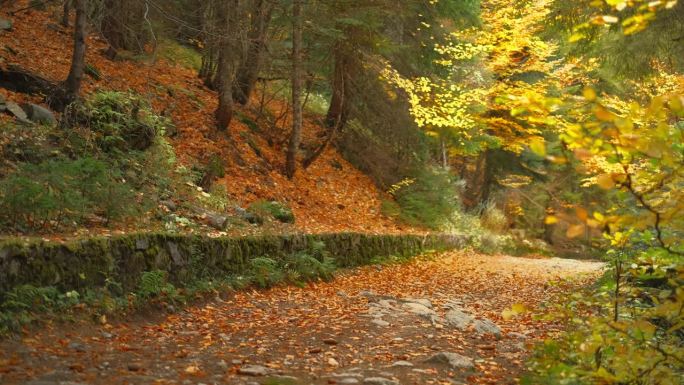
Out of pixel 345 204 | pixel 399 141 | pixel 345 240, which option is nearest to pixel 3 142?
pixel 345 240

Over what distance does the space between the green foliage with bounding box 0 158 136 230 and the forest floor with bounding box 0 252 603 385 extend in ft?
4.83

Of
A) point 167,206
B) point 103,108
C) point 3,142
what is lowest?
point 167,206

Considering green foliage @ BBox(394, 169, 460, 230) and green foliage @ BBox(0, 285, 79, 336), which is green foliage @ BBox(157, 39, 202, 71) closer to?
green foliage @ BBox(394, 169, 460, 230)

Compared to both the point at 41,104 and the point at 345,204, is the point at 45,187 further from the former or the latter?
the point at 345,204

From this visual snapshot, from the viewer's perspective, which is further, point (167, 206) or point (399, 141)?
point (399, 141)

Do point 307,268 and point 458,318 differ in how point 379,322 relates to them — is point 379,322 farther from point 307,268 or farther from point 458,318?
point 307,268

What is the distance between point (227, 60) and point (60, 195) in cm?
624

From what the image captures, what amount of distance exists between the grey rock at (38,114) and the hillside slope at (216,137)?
1.66 m

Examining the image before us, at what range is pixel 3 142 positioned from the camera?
23.8 feet

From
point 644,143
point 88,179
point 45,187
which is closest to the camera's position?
point 644,143

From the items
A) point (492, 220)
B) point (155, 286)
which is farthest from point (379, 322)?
point (492, 220)

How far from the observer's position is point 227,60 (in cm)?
1182

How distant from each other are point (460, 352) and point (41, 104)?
733 centimetres

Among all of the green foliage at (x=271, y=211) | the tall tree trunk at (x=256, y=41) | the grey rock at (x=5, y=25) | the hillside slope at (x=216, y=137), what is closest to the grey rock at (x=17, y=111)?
the hillside slope at (x=216, y=137)
